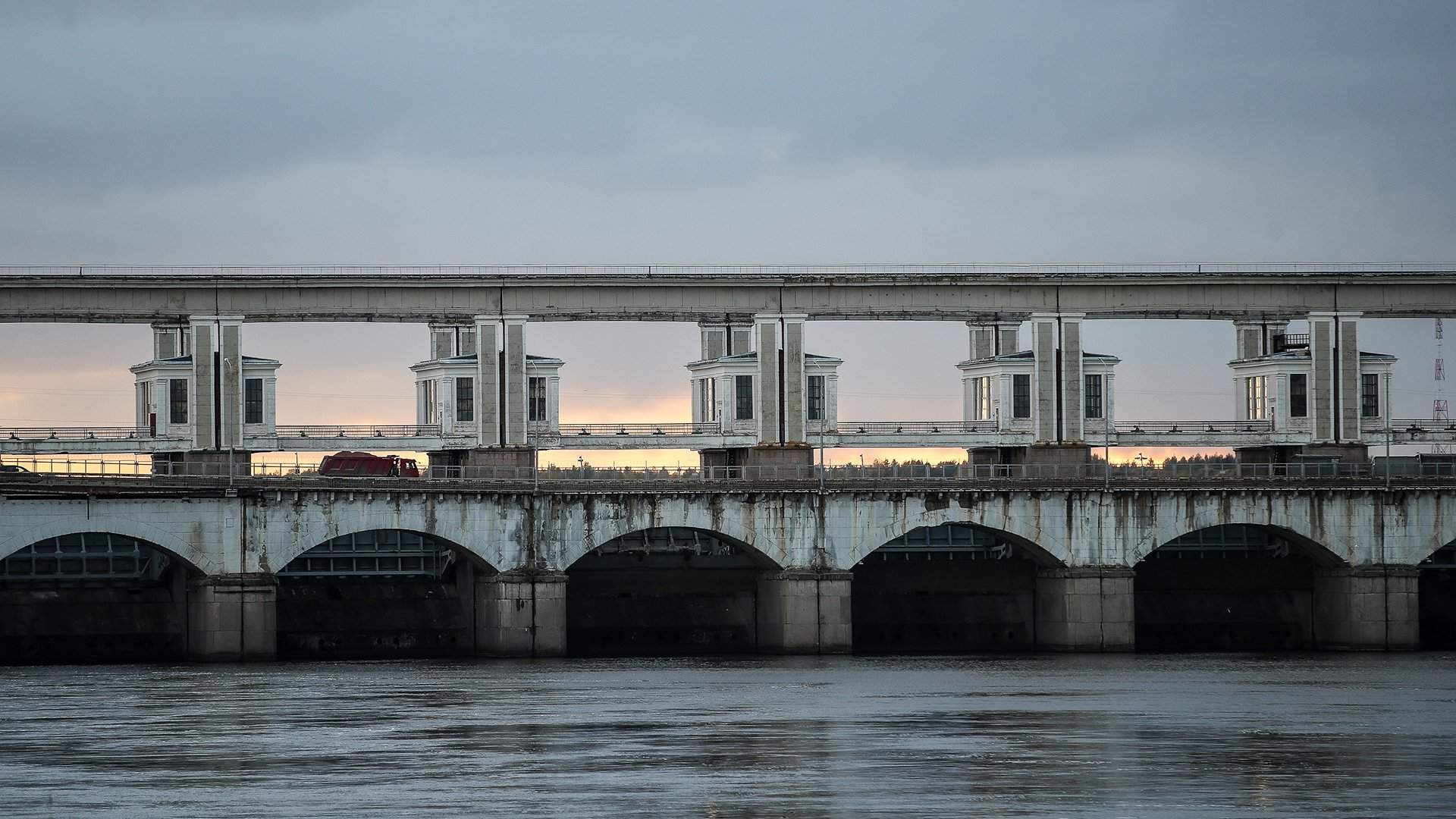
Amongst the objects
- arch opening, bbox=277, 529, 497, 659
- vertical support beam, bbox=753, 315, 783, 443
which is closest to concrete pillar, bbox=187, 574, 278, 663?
arch opening, bbox=277, 529, 497, 659

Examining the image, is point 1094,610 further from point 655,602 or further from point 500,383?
point 500,383

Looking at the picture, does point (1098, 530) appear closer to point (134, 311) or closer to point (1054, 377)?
point (1054, 377)

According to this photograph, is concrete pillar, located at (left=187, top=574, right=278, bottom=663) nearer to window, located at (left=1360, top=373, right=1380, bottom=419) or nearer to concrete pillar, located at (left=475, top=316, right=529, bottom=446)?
concrete pillar, located at (left=475, top=316, right=529, bottom=446)

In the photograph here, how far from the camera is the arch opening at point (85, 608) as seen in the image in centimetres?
10138

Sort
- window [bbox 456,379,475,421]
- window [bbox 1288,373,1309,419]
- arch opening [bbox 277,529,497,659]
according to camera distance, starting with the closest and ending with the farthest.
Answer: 1. arch opening [bbox 277,529,497,659]
2. window [bbox 456,379,475,421]
3. window [bbox 1288,373,1309,419]

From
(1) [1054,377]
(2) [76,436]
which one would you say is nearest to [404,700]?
(2) [76,436]

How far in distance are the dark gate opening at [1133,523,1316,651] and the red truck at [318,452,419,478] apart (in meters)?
38.5

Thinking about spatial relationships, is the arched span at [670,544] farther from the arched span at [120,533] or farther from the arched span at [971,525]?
the arched span at [120,533]

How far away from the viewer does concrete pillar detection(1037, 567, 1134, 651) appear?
333ft

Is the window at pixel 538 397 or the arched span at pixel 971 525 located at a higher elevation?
the window at pixel 538 397

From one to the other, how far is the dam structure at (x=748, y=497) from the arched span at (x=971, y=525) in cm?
14

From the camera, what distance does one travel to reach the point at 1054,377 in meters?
111

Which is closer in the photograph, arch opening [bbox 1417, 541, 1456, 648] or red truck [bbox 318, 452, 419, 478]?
red truck [bbox 318, 452, 419, 478]

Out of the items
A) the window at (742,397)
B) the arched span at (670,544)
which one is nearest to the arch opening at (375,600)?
the arched span at (670,544)
